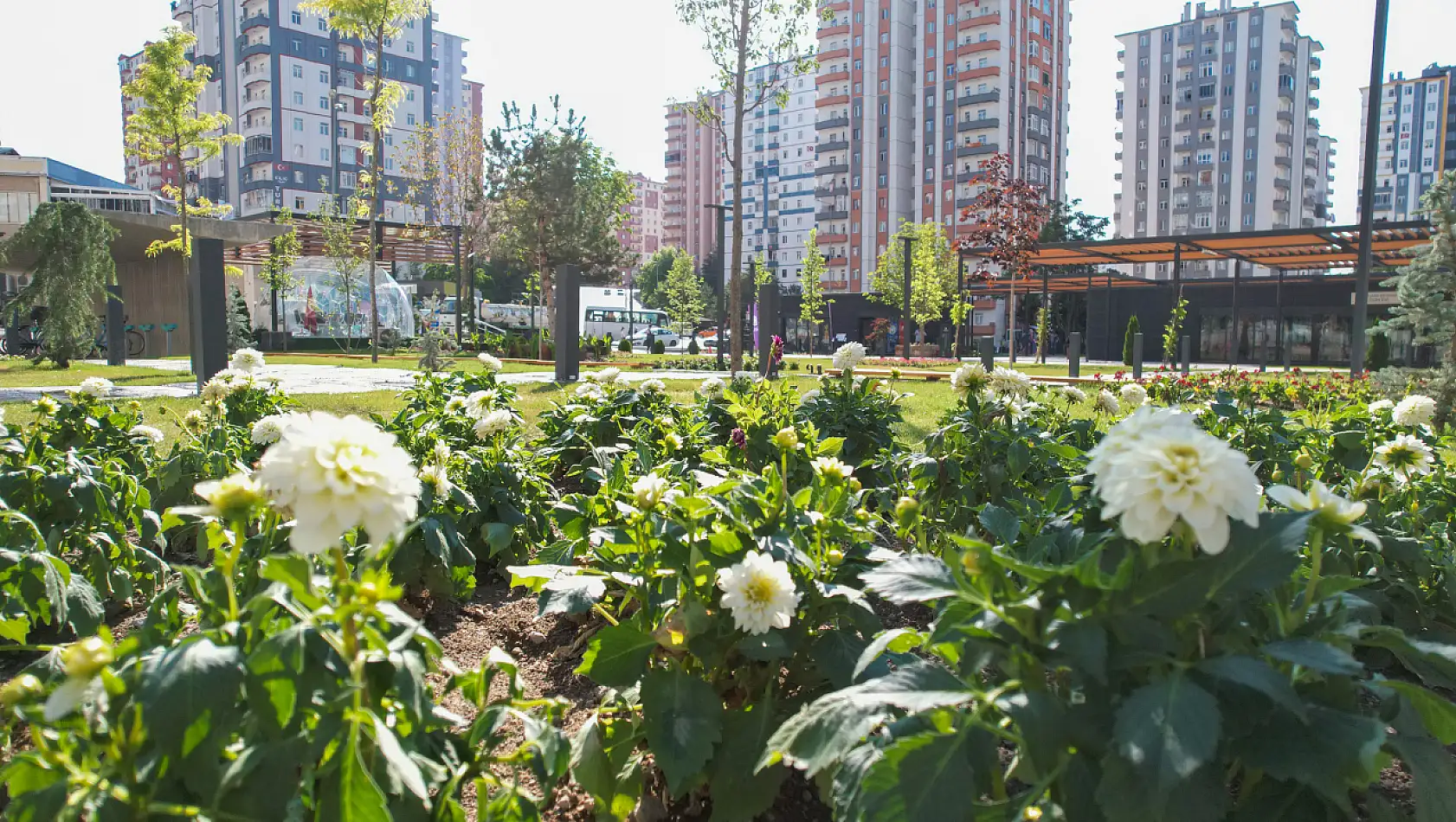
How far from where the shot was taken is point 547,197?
116 feet

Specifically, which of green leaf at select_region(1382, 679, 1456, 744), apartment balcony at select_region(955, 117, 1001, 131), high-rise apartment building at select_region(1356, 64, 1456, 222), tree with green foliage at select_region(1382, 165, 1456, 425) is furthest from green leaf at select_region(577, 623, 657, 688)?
high-rise apartment building at select_region(1356, 64, 1456, 222)

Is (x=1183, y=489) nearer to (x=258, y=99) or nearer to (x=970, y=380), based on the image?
(x=970, y=380)

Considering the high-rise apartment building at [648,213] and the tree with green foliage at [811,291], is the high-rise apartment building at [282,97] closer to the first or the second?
the tree with green foliage at [811,291]

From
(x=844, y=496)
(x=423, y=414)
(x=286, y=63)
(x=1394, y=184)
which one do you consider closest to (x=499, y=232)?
(x=423, y=414)

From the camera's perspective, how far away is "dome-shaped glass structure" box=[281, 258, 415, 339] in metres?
33.8

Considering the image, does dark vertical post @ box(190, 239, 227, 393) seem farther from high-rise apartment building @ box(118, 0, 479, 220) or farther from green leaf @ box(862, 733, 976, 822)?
high-rise apartment building @ box(118, 0, 479, 220)

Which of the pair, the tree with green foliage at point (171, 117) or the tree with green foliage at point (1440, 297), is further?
the tree with green foliage at point (171, 117)

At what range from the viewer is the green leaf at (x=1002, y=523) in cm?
228

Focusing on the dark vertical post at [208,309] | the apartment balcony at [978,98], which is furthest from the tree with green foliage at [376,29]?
the apartment balcony at [978,98]

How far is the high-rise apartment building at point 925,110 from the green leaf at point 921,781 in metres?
89.4

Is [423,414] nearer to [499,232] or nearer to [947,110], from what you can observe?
[499,232]

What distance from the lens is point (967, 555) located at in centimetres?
140

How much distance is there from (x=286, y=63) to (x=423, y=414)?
9212 centimetres

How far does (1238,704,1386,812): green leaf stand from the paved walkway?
7256 mm
